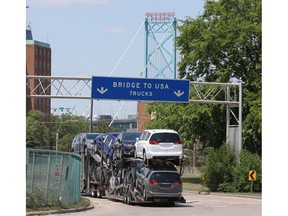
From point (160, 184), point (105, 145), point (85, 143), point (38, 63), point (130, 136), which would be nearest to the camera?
point (160, 184)

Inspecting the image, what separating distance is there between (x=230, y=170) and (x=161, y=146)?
1535 centimetres

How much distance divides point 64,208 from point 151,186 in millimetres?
5437

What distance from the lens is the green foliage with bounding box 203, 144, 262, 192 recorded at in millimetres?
48769

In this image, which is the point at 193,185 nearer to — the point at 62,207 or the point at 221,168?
the point at 221,168

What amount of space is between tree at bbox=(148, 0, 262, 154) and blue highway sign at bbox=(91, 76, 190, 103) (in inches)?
273

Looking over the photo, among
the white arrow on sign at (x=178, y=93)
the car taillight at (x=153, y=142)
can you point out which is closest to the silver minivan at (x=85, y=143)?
the white arrow on sign at (x=178, y=93)

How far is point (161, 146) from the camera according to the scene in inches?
1419

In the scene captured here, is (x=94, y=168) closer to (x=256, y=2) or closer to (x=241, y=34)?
(x=241, y=34)

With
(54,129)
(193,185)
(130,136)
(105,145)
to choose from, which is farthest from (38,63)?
(130,136)

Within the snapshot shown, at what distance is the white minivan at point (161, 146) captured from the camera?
35.8 m

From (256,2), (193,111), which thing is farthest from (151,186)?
(256,2)

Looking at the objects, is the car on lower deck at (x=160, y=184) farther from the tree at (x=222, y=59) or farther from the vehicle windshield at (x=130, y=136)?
the tree at (x=222, y=59)

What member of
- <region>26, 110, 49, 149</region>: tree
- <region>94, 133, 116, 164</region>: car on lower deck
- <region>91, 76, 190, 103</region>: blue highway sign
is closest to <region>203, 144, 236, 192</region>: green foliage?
<region>91, 76, 190, 103</region>: blue highway sign

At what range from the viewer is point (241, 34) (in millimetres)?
56375
